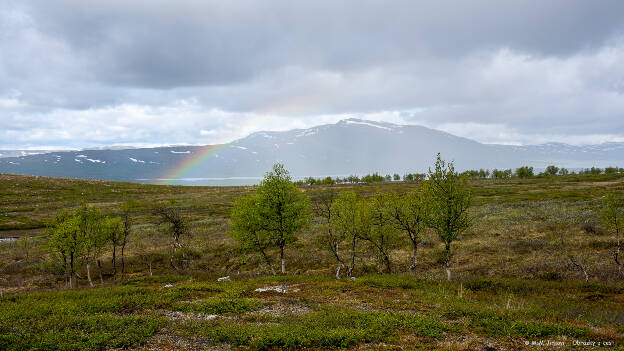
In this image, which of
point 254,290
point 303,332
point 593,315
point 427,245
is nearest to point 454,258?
point 427,245

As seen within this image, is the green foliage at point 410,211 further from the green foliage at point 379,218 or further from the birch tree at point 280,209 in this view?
the birch tree at point 280,209

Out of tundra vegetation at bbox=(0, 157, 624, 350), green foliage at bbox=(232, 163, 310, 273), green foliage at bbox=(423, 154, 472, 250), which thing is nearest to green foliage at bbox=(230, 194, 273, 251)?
green foliage at bbox=(232, 163, 310, 273)

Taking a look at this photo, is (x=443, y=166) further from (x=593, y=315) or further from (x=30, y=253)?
(x=30, y=253)

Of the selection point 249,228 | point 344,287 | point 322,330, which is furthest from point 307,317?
point 249,228

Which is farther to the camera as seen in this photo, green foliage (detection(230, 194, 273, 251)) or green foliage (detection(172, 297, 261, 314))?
green foliage (detection(230, 194, 273, 251))

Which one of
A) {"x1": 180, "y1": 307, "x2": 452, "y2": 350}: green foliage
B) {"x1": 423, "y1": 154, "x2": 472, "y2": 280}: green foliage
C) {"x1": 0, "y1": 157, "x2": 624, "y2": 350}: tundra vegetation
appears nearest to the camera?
{"x1": 180, "y1": 307, "x2": 452, "y2": 350}: green foliage

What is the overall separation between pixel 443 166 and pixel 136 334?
2892cm

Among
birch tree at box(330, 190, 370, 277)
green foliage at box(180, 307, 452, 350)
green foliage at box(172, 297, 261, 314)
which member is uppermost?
birch tree at box(330, 190, 370, 277)

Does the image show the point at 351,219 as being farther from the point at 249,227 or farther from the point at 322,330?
the point at 322,330

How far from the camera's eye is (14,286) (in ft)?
126

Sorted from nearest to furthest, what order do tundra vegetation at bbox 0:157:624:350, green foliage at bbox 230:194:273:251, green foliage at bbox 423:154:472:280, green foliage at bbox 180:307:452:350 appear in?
green foliage at bbox 180:307:452:350 → tundra vegetation at bbox 0:157:624:350 → green foliage at bbox 423:154:472:280 → green foliage at bbox 230:194:273:251

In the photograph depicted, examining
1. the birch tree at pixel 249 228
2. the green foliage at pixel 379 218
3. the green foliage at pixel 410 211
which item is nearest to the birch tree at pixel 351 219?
the green foliage at pixel 379 218

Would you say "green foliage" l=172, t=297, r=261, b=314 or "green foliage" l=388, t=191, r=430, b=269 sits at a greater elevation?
"green foliage" l=388, t=191, r=430, b=269

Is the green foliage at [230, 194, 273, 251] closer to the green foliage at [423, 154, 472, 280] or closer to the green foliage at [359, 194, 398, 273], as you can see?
the green foliage at [359, 194, 398, 273]
